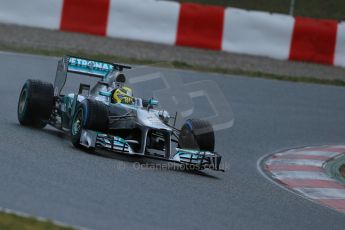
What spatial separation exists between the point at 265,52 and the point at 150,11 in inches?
99.2

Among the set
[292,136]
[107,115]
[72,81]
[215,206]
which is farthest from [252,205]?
[72,81]

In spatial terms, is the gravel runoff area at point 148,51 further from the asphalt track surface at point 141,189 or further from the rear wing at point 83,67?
the rear wing at point 83,67

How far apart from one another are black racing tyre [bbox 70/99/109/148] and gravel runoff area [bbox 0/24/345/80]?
8130 millimetres

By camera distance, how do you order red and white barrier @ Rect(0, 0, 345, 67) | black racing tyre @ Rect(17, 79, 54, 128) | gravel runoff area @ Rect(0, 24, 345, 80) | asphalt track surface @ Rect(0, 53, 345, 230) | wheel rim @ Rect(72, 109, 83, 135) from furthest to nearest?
red and white barrier @ Rect(0, 0, 345, 67)
gravel runoff area @ Rect(0, 24, 345, 80)
black racing tyre @ Rect(17, 79, 54, 128)
wheel rim @ Rect(72, 109, 83, 135)
asphalt track surface @ Rect(0, 53, 345, 230)

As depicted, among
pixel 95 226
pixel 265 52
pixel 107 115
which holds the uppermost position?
pixel 265 52

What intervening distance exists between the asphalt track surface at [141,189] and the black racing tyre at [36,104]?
5.1 inches

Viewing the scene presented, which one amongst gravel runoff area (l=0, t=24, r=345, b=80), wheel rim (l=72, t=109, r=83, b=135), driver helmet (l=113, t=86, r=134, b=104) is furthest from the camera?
gravel runoff area (l=0, t=24, r=345, b=80)

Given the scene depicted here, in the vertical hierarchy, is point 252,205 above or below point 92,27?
below

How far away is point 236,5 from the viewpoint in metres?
22.7

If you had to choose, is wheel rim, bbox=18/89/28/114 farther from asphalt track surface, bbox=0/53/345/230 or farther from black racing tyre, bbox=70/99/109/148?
black racing tyre, bbox=70/99/109/148

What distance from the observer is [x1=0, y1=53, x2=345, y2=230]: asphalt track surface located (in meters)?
7.16

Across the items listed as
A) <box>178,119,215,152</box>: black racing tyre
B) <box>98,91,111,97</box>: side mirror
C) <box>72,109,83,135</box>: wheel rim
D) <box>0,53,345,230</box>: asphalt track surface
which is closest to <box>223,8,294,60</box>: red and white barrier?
<box>0,53,345,230</box>: asphalt track surface

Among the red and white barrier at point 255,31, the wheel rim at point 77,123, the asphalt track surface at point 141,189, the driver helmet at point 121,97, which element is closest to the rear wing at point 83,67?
the asphalt track surface at point 141,189

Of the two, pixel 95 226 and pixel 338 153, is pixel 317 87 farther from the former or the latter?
pixel 95 226
